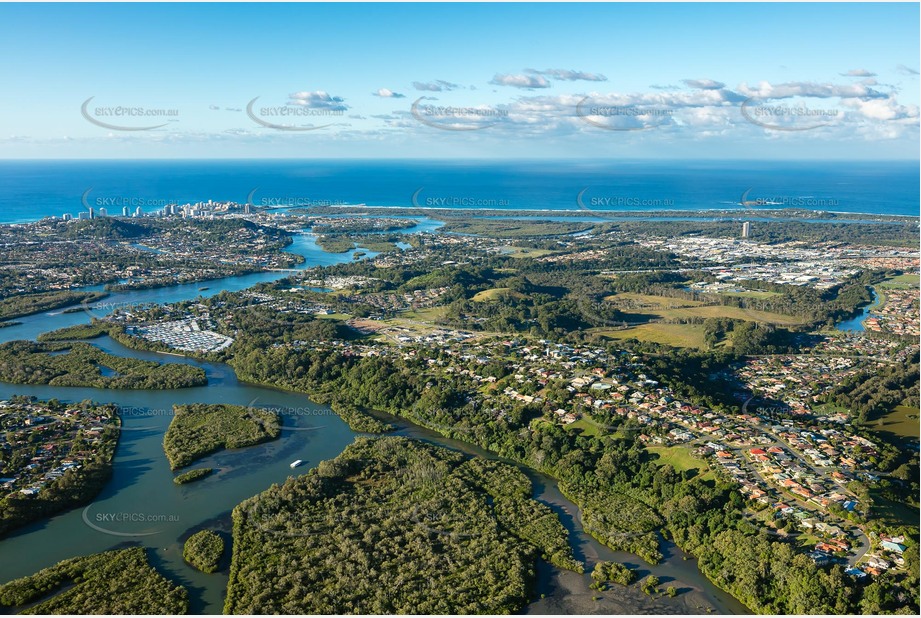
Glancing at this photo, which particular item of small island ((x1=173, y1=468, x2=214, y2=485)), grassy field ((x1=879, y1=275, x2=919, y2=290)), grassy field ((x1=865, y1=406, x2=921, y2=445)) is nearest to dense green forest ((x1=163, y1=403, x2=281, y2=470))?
small island ((x1=173, y1=468, x2=214, y2=485))

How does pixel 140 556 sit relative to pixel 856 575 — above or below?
below

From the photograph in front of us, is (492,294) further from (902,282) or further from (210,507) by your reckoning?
(902,282)

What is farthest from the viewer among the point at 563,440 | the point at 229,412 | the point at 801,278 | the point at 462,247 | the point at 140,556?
the point at 462,247

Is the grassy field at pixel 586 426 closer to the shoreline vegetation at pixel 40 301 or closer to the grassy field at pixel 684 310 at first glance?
the grassy field at pixel 684 310

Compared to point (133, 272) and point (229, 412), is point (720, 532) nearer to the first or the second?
point (229, 412)

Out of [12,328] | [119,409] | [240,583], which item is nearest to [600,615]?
[240,583]

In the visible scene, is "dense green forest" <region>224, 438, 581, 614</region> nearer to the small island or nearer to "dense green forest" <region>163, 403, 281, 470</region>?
the small island
